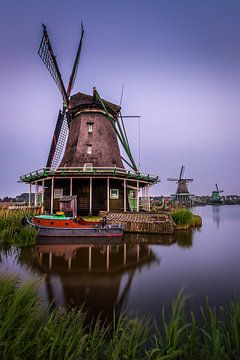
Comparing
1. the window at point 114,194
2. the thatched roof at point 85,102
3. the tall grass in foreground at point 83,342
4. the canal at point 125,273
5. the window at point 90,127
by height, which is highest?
the thatched roof at point 85,102

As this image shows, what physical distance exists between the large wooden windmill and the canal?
8.18 meters

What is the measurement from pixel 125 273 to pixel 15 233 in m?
6.83

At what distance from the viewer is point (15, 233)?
37.5 ft

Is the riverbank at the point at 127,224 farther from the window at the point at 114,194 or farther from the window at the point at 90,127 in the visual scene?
the window at the point at 90,127

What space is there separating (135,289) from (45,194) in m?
18.5

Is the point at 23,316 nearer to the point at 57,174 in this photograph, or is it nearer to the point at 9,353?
the point at 9,353

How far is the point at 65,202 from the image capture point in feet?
54.1

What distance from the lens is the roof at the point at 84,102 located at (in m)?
22.8

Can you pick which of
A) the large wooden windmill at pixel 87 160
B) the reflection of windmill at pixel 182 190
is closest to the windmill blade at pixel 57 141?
the large wooden windmill at pixel 87 160

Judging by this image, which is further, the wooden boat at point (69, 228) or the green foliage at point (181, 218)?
the green foliage at point (181, 218)

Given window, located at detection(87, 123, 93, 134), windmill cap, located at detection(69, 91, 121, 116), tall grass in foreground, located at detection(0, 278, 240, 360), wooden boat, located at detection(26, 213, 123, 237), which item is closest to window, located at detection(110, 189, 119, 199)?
window, located at detection(87, 123, 93, 134)

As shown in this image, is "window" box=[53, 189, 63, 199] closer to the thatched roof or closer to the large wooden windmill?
the large wooden windmill

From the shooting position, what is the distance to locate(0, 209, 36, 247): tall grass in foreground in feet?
36.3

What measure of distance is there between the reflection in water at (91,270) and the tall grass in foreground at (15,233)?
2.19 feet
